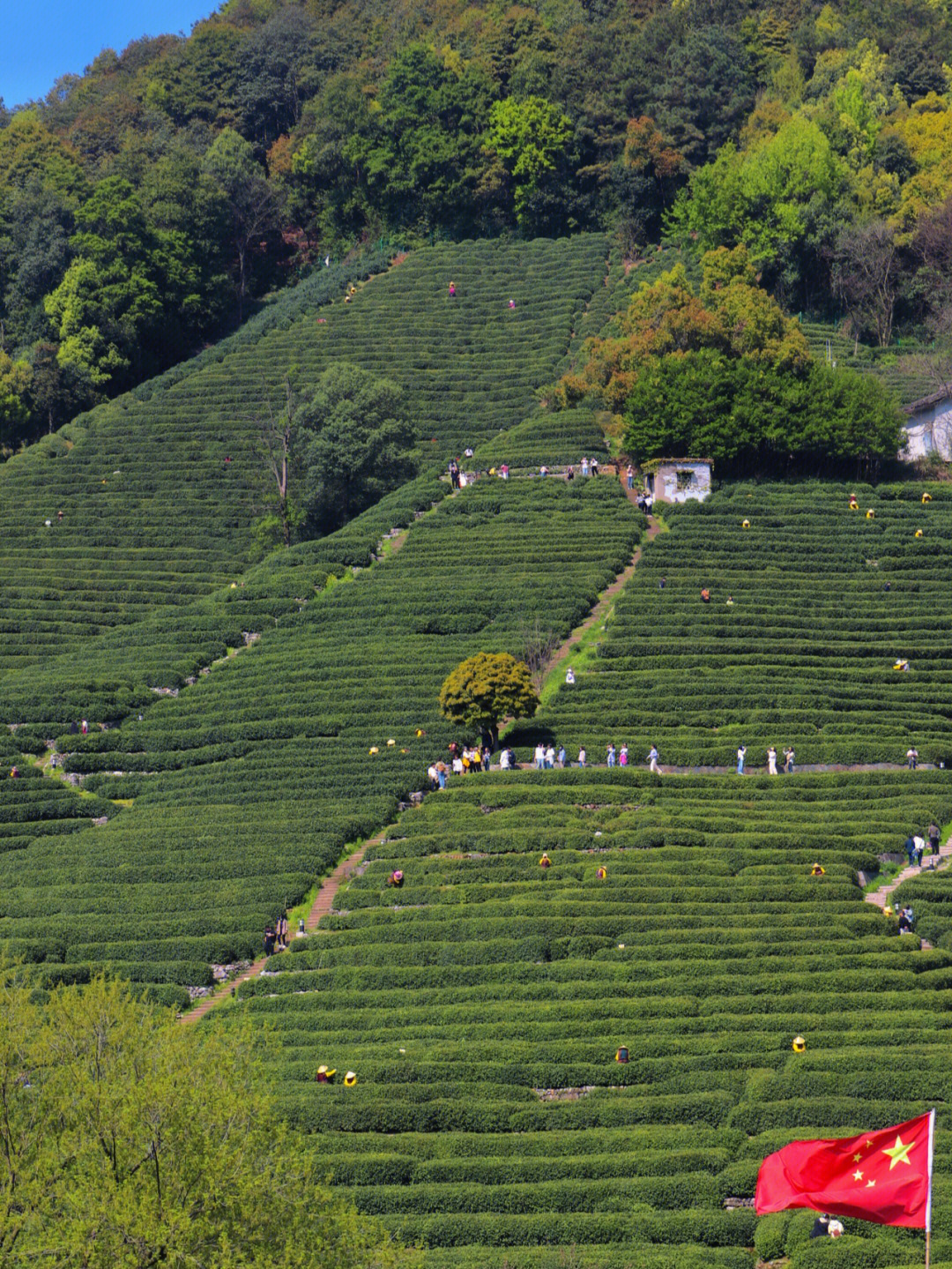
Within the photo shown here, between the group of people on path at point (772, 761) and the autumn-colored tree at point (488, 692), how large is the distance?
20.8 ft

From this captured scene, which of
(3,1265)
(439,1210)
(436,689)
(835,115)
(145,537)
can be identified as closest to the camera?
(3,1265)

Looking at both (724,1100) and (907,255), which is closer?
(724,1100)

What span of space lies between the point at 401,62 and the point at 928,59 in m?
33.4

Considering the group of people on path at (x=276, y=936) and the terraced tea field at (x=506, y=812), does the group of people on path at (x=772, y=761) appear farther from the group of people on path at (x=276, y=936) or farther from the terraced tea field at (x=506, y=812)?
the group of people on path at (x=276, y=936)

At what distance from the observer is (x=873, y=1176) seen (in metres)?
21.1

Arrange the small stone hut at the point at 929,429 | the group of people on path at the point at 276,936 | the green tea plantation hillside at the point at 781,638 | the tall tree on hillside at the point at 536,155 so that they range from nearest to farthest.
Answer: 1. the group of people on path at the point at 276,936
2. the green tea plantation hillside at the point at 781,638
3. the small stone hut at the point at 929,429
4. the tall tree on hillside at the point at 536,155

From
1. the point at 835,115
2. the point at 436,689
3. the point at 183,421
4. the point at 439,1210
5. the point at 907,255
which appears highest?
the point at 835,115

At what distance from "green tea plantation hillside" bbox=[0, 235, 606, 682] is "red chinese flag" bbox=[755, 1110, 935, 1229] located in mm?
47897

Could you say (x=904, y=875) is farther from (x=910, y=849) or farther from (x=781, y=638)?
(x=781, y=638)

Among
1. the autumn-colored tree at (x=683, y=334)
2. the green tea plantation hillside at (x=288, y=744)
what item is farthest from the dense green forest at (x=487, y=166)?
the green tea plantation hillside at (x=288, y=744)

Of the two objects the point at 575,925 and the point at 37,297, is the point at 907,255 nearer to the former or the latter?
the point at 37,297

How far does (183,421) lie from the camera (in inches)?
3428

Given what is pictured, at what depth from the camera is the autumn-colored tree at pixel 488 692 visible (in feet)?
166

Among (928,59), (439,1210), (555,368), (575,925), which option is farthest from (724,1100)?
(928,59)
